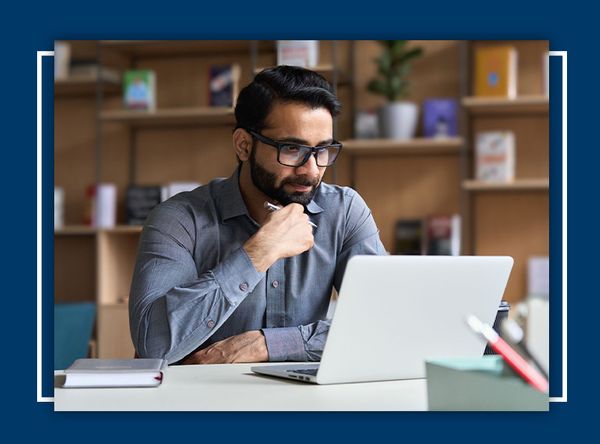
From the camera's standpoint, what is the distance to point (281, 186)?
2094mm

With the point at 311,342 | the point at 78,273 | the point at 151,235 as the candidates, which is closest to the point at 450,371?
the point at 311,342

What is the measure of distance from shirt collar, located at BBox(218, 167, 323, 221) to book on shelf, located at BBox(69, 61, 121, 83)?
4.80 feet

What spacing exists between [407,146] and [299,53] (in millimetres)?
1550

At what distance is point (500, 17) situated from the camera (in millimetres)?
1925

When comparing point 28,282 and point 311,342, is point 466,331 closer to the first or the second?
point 311,342

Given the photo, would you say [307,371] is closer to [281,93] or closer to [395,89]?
[281,93]

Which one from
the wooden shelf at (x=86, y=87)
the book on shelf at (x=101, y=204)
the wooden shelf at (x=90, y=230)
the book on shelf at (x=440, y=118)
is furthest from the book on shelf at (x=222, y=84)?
the book on shelf at (x=440, y=118)

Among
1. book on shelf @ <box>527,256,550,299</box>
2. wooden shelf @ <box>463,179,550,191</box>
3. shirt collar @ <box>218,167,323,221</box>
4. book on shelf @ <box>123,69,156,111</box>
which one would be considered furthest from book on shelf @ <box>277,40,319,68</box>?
wooden shelf @ <box>463,179,550,191</box>

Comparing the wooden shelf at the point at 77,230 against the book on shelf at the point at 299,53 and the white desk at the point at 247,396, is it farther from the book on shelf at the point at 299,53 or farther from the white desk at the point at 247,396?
the white desk at the point at 247,396

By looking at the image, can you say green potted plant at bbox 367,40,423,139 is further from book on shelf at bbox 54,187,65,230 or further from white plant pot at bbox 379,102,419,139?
book on shelf at bbox 54,187,65,230

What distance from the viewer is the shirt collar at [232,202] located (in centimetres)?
212

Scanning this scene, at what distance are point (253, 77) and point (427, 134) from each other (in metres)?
1.74

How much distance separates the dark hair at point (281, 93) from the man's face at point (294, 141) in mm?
21

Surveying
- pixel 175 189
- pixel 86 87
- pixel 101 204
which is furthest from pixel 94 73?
pixel 175 189
